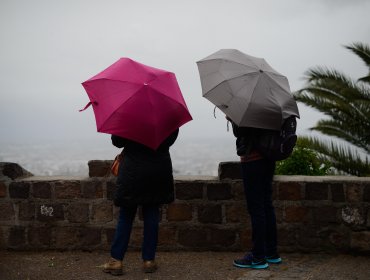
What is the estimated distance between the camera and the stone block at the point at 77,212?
446 centimetres

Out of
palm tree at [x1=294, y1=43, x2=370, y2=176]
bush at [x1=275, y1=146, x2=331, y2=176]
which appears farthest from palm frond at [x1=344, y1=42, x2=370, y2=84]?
bush at [x1=275, y1=146, x2=331, y2=176]

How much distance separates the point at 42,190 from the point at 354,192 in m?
2.98

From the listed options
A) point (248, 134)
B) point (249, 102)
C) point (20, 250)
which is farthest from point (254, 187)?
point (20, 250)

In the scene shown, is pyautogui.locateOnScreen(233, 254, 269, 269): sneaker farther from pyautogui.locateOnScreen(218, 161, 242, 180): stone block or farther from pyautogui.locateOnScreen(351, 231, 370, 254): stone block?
pyautogui.locateOnScreen(351, 231, 370, 254): stone block

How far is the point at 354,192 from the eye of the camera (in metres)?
4.29

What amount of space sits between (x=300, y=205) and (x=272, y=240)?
585 mm

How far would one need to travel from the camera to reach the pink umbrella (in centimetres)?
335

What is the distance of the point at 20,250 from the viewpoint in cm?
452

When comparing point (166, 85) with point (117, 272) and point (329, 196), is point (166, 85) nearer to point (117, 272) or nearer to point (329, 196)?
point (117, 272)

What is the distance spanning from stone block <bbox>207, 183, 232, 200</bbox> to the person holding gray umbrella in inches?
22.6

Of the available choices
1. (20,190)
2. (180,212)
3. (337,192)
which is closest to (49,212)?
(20,190)

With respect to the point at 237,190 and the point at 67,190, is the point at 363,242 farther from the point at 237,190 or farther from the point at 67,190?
the point at 67,190

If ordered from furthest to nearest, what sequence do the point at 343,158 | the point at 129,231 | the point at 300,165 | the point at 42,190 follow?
the point at 343,158
the point at 300,165
the point at 42,190
the point at 129,231

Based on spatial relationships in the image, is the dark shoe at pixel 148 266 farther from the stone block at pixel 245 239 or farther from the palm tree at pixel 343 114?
the palm tree at pixel 343 114
